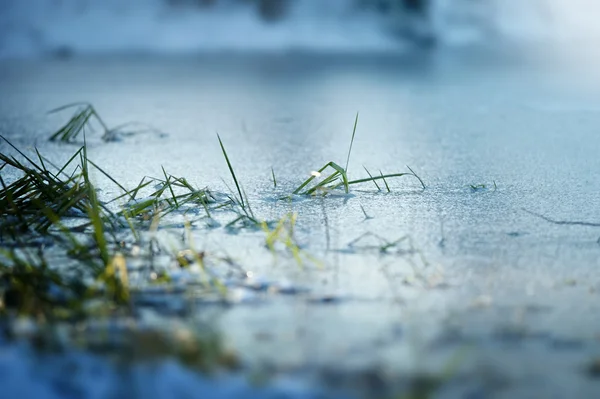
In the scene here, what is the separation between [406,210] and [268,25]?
478cm

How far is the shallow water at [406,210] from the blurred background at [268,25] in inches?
86.3

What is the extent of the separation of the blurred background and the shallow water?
2.19 m

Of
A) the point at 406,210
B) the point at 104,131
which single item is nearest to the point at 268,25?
the point at 104,131

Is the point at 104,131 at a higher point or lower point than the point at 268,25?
lower

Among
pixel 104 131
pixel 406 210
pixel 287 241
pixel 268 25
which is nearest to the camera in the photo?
pixel 287 241

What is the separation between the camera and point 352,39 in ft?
19.4

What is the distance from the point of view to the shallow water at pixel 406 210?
32.3 inches

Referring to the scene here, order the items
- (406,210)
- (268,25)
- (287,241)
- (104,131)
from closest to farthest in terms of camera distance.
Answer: (287,241) < (406,210) < (104,131) < (268,25)

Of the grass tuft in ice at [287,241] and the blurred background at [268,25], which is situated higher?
the blurred background at [268,25]

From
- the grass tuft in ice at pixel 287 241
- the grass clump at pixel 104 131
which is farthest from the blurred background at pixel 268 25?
the grass tuft in ice at pixel 287 241

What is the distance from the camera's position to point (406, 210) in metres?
1.40

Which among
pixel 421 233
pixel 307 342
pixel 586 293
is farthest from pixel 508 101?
pixel 307 342

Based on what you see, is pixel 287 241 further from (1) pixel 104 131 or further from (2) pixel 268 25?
(2) pixel 268 25

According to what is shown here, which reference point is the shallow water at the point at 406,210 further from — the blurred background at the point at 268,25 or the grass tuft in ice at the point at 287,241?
the blurred background at the point at 268,25
